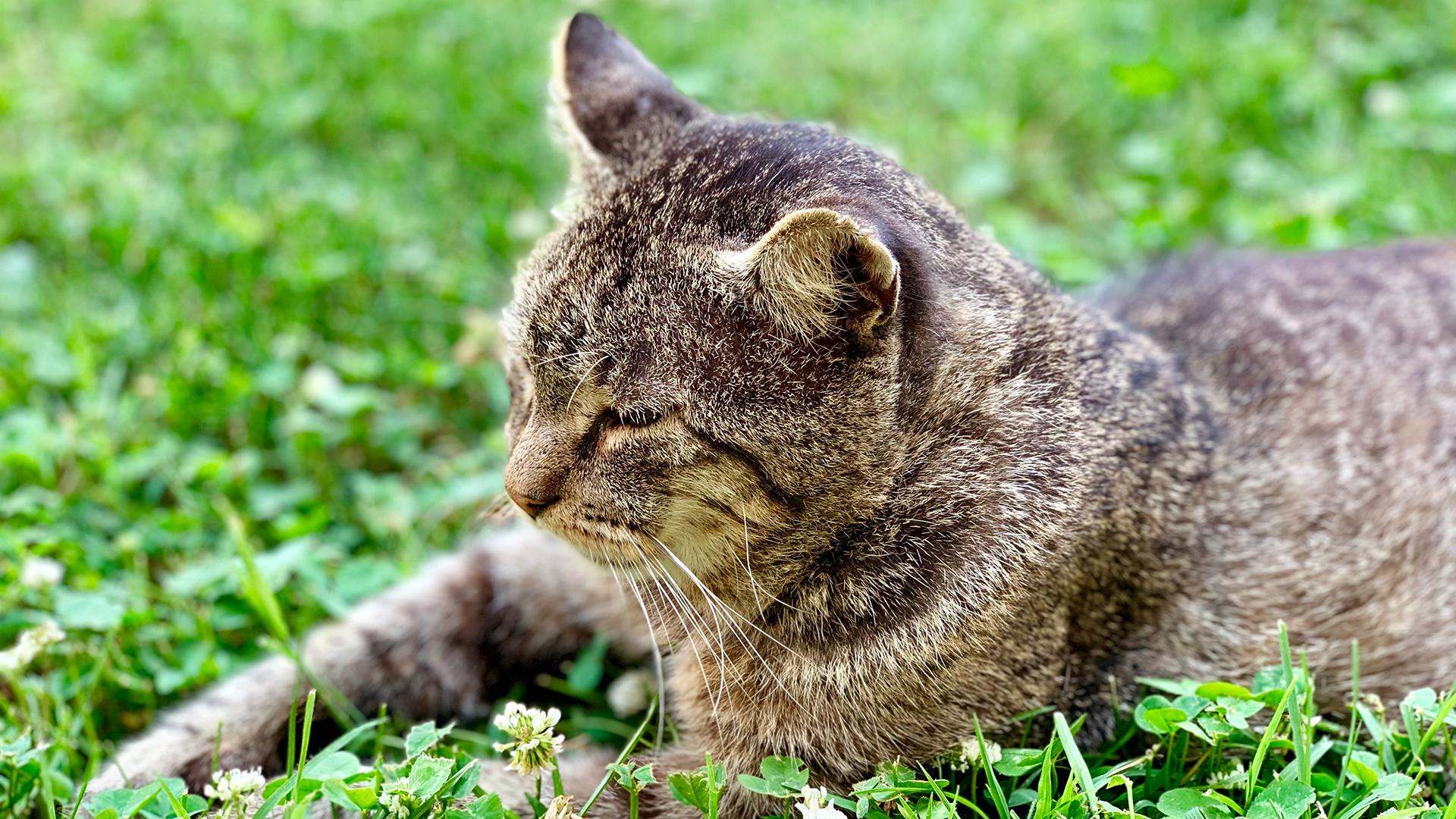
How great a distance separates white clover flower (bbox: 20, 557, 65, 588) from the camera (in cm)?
308

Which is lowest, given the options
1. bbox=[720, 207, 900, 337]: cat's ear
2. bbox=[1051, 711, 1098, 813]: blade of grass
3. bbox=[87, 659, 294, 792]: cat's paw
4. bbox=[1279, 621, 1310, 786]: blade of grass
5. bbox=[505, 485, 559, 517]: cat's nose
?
bbox=[87, 659, 294, 792]: cat's paw

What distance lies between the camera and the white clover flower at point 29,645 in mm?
2678

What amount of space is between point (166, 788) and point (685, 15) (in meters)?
4.50

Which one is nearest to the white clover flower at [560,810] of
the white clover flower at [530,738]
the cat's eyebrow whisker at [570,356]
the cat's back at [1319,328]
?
the white clover flower at [530,738]

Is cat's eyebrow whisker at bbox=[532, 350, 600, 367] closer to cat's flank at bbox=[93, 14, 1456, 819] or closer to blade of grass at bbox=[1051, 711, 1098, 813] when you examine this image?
cat's flank at bbox=[93, 14, 1456, 819]

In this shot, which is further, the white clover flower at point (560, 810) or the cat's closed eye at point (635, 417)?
the cat's closed eye at point (635, 417)

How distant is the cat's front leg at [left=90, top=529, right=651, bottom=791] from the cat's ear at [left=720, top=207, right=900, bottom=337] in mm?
1122

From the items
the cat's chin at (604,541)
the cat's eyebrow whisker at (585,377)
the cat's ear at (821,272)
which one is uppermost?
the cat's ear at (821,272)

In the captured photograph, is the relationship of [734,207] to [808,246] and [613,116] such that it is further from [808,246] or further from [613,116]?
[613,116]

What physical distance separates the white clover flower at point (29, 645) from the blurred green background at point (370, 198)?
229mm

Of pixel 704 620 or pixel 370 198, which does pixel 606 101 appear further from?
pixel 370 198

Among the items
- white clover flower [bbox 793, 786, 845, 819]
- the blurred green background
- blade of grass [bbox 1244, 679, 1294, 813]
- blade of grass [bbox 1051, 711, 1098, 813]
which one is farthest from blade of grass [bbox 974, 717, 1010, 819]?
the blurred green background

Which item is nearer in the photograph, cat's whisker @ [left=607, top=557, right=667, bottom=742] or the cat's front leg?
cat's whisker @ [left=607, top=557, right=667, bottom=742]

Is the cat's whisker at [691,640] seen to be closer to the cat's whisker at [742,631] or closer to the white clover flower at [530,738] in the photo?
the cat's whisker at [742,631]
